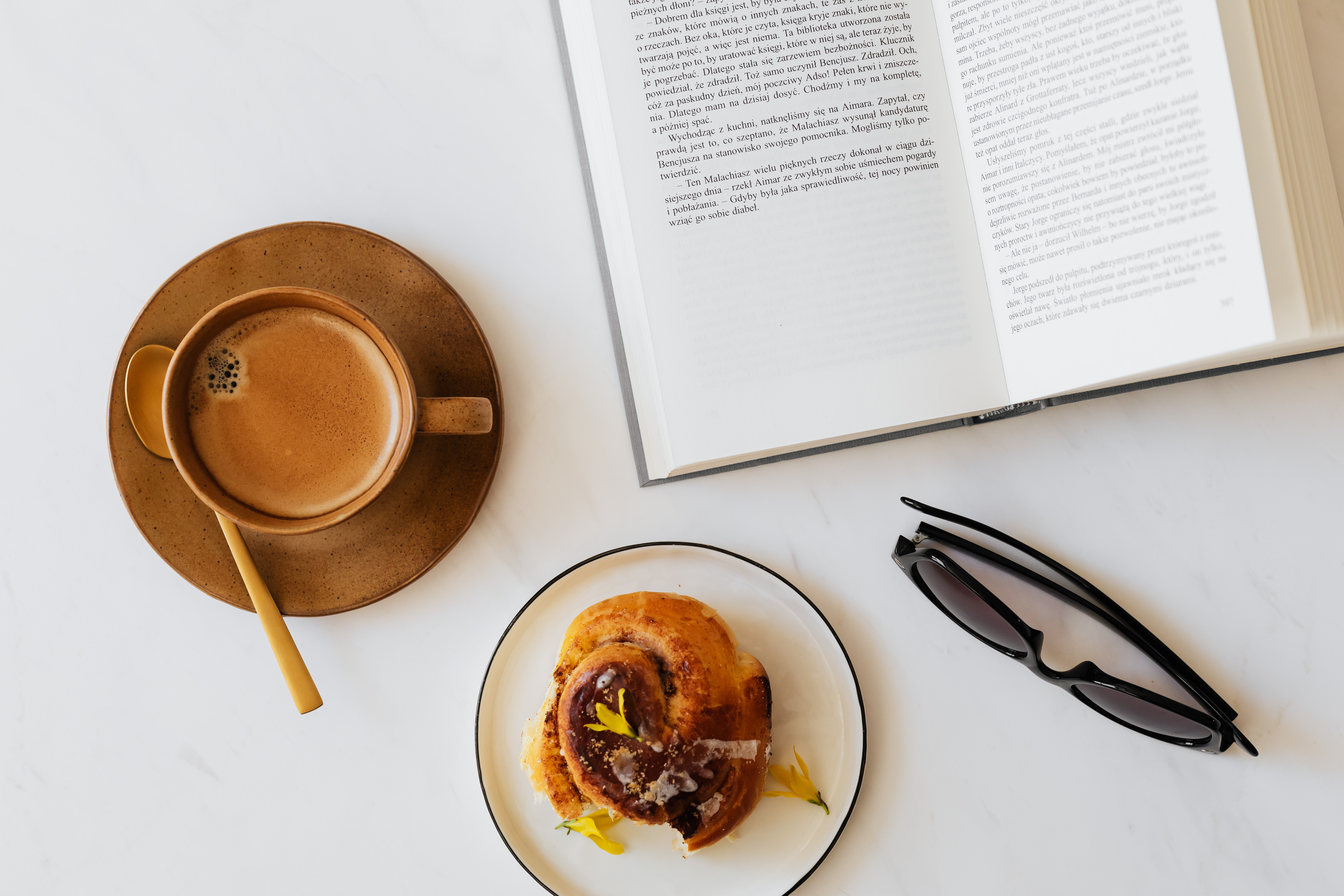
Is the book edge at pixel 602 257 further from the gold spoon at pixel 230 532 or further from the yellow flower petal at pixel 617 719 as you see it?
the gold spoon at pixel 230 532

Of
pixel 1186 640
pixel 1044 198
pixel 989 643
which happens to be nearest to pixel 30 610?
pixel 989 643

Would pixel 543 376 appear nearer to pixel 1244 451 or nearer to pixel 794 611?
pixel 794 611

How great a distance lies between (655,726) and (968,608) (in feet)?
1.30

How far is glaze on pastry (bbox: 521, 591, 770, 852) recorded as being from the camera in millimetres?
838

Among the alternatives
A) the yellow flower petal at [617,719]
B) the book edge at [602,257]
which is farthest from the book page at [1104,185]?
the yellow flower petal at [617,719]

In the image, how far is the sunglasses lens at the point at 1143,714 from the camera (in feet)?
3.10

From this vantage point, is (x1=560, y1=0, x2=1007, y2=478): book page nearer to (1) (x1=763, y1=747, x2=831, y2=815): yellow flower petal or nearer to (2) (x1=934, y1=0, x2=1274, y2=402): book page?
(2) (x1=934, y1=0, x2=1274, y2=402): book page

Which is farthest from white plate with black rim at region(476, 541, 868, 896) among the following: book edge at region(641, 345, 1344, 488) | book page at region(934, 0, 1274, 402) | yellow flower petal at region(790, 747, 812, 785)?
book page at region(934, 0, 1274, 402)

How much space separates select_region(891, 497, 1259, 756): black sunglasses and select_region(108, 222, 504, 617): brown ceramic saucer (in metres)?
0.52

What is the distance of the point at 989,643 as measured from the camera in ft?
3.19

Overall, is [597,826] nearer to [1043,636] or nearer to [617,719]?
[617,719]

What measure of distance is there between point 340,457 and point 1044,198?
786 millimetres

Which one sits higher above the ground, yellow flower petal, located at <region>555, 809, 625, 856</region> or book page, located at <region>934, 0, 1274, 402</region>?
book page, located at <region>934, 0, 1274, 402</region>

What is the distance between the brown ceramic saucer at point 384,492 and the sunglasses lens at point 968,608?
0.52m
